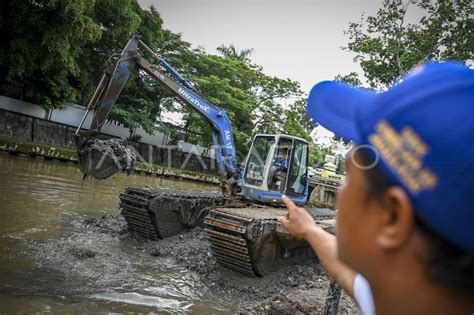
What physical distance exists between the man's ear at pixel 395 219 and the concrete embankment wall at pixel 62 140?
59.9 feet

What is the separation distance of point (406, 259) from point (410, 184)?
14cm

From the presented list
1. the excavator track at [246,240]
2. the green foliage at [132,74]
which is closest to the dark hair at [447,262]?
the excavator track at [246,240]

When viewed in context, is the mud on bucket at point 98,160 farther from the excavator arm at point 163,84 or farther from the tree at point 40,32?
the tree at point 40,32

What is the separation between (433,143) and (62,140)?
23313mm

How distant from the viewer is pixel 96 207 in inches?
386

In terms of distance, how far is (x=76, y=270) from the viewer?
511 cm

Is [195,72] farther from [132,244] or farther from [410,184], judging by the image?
[410,184]

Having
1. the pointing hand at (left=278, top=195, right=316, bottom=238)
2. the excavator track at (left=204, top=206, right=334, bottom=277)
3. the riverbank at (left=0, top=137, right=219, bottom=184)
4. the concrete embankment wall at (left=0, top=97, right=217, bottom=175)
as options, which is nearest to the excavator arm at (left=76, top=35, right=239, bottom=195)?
the excavator track at (left=204, top=206, right=334, bottom=277)

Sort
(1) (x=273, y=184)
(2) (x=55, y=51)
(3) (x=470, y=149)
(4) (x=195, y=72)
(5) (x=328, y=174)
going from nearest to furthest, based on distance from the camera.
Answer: (3) (x=470, y=149) → (1) (x=273, y=184) → (2) (x=55, y=51) → (5) (x=328, y=174) → (4) (x=195, y=72)

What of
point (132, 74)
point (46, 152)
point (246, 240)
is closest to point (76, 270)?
point (246, 240)

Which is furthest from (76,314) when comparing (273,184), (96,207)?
(96,207)

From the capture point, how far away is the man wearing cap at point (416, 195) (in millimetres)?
657

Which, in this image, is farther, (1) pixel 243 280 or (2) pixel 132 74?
(2) pixel 132 74

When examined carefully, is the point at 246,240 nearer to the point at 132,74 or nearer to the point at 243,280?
the point at 243,280
